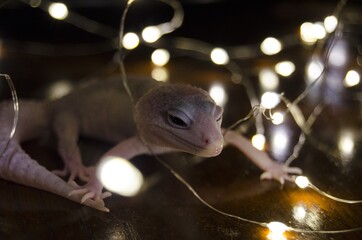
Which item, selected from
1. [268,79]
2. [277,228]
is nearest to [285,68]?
[268,79]

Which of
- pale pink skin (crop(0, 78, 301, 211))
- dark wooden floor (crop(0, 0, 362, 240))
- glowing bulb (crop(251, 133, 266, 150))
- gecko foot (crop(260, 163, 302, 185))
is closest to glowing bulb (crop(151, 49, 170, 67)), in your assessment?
dark wooden floor (crop(0, 0, 362, 240))

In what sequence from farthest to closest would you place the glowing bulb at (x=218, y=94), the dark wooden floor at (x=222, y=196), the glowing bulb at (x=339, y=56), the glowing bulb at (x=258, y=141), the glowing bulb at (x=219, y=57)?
the glowing bulb at (x=339, y=56) → the glowing bulb at (x=219, y=57) → the glowing bulb at (x=218, y=94) → the glowing bulb at (x=258, y=141) → the dark wooden floor at (x=222, y=196)

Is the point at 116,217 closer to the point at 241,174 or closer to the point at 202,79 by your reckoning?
the point at 241,174

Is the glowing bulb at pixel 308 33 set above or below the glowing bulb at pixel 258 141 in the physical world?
above

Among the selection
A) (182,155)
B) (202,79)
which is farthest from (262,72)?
(182,155)

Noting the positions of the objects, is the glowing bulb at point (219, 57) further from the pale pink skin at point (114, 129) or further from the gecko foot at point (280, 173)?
the gecko foot at point (280, 173)

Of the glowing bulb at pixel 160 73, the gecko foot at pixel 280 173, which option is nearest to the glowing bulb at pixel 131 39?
the glowing bulb at pixel 160 73
